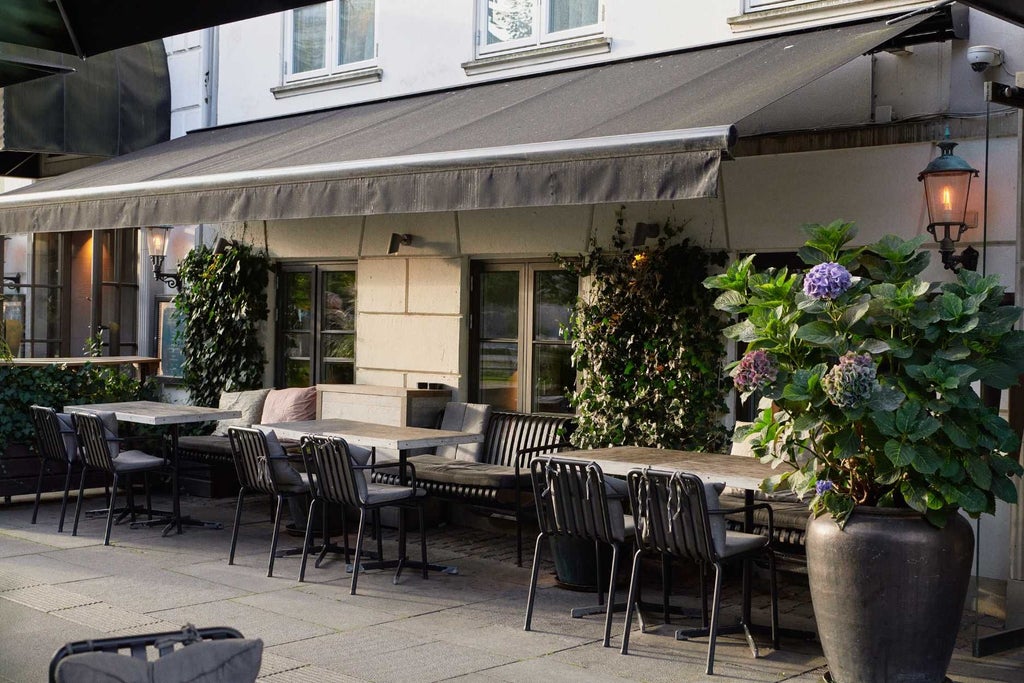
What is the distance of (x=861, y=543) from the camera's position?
4977 mm

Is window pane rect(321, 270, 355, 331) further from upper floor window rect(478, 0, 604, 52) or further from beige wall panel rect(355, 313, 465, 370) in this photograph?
upper floor window rect(478, 0, 604, 52)

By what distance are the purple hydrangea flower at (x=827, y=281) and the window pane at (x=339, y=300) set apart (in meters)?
6.66

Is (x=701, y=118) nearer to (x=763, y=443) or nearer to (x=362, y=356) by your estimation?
(x=763, y=443)

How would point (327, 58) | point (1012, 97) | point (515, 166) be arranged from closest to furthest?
point (1012, 97)
point (515, 166)
point (327, 58)

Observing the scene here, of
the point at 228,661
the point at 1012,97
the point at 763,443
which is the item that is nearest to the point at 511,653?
the point at 763,443

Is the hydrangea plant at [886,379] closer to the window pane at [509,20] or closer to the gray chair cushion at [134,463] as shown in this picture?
the window pane at [509,20]

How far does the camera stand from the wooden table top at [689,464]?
5.95m

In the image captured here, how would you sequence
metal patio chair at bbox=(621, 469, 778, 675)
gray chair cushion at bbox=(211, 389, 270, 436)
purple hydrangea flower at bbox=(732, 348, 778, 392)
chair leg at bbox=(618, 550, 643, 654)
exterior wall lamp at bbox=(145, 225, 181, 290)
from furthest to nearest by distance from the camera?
1. exterior wall lamp at bbox=(145, 225, 181, 290)
2. gray chair cushion at bbox=(211, 389, 270, 436)
3. chair leg at bbox=(618, 550, 643, 654)
4. metal patio chair at bbox=(621, 469, 778, 675)
5. purple hydrangea flower at bbox=(732, 348, 778, 392)

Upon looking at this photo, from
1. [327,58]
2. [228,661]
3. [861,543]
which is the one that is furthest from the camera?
[327,58]

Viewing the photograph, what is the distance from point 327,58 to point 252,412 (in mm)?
3488

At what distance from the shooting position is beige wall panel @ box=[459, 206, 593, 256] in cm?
906

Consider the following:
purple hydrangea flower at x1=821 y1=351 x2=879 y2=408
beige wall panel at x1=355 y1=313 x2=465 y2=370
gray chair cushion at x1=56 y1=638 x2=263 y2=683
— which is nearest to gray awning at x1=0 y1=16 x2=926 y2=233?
purple hydrangea flower at x1=821 y1=351 x2=879 y2=408

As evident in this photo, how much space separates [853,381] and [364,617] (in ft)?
10.5

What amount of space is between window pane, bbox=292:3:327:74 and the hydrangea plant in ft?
24.2
